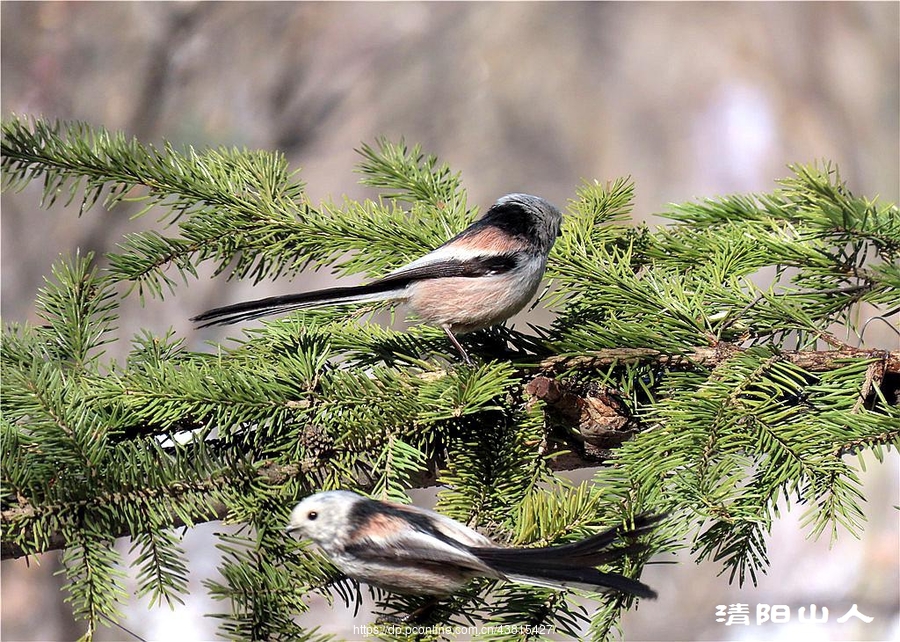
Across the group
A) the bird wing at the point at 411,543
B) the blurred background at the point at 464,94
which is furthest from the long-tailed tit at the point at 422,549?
the blurred background at the point at 464,94

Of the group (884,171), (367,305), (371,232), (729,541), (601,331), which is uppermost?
(884,171)

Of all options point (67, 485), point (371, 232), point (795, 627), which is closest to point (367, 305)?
point (371, 232)

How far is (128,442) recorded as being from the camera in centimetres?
97

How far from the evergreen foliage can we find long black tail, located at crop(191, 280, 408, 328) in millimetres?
47

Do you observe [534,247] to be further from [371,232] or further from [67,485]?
[67,485]

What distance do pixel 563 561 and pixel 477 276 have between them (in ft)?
2.00

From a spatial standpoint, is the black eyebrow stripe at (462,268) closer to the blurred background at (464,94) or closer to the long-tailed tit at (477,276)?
the long-tailed tit at (477,276)

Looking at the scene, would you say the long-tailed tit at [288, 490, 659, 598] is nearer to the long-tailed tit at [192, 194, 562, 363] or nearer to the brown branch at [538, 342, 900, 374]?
the brown branch at [538, 342, 900, 374]

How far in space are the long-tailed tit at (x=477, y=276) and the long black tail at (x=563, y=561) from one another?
49 centimetres

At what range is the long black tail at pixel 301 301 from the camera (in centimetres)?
117

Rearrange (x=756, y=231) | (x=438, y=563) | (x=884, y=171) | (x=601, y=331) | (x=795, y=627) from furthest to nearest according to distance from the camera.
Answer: (x=884, y=171), (x=795, y=627), (x=756, y=231), (x=601, y=331), (x=438, y=563)

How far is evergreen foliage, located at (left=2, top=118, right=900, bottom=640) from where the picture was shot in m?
0.89

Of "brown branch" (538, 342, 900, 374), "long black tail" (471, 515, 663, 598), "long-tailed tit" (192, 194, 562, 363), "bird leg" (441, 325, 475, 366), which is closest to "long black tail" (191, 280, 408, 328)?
"long-tailed tit" (192, 194, 562, 363)

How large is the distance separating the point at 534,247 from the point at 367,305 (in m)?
0.32
